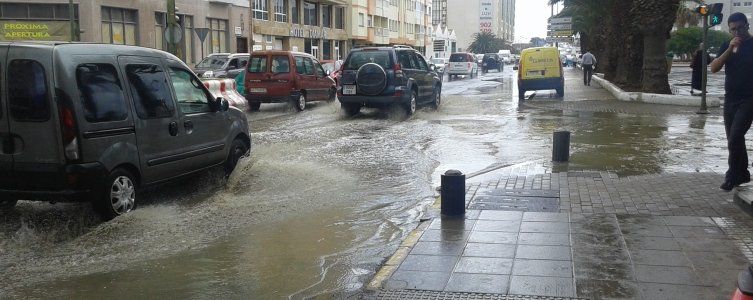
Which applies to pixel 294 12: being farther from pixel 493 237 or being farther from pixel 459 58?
pixel 493 237

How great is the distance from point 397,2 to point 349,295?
80390 mm

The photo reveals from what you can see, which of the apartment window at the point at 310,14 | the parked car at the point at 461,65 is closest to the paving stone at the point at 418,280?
the parked car at the point at 461,65

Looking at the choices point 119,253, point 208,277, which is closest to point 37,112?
point 119,253

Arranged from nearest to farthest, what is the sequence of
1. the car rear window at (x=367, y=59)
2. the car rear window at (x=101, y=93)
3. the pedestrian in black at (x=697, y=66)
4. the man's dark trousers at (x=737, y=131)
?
the car rear window at (x=101, y=93), the man's dark trousers at (x=737, y=131), the car rear window at (x=367, y=59), the pedestrian in black at (x=697, y=66)

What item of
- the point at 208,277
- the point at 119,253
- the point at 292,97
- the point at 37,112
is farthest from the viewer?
the point at 292,97

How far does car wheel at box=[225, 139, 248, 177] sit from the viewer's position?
837 cm

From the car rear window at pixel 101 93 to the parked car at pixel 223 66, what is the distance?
16.6 meters

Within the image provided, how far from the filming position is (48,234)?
240 inches

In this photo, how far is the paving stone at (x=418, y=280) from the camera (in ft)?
14.5

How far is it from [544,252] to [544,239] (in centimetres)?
37

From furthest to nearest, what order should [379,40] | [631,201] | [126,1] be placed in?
[379,40] < [126,1] < [631,201]

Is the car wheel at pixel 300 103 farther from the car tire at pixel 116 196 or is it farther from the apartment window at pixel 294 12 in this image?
the apartment window at pixel 294 12

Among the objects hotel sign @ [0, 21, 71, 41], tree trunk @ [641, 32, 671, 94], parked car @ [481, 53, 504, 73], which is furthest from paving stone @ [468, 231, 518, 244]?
parked car @ [481, 53, 504, 73]

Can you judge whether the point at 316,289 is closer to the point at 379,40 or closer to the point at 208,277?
the point at 208,277
